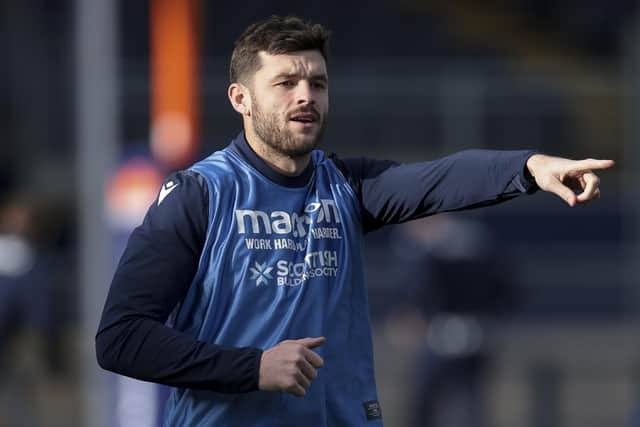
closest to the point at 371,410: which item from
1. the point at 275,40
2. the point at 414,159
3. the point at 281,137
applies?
the point at 281,137

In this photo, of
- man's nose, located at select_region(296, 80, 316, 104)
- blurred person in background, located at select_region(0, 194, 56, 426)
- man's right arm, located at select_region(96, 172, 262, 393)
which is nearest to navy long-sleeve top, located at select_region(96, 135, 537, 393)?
man's right arm, located at select_region(96, 172, 262, 393)

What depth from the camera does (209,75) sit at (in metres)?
18.2

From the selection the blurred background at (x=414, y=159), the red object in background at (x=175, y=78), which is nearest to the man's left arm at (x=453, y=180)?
the red object in background at (x=175, y=78)

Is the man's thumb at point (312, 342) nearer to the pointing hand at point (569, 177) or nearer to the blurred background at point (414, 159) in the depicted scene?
the pointing hand at point (569, 177)

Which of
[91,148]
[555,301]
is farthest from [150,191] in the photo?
[555,301]

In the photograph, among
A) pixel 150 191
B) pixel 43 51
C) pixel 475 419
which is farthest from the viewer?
pixel 43 51

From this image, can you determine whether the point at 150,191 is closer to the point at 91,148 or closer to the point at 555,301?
the point at 91,148

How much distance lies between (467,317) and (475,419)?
753 mm

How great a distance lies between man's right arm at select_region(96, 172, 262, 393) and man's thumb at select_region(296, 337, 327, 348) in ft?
0.40

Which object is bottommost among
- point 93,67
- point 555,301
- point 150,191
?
point 555,301

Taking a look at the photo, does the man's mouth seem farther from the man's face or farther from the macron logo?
the macron logo

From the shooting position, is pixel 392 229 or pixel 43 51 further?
pixel 43 51

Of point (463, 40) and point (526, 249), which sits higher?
point (463, 40)

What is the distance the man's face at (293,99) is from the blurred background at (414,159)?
5963mm
